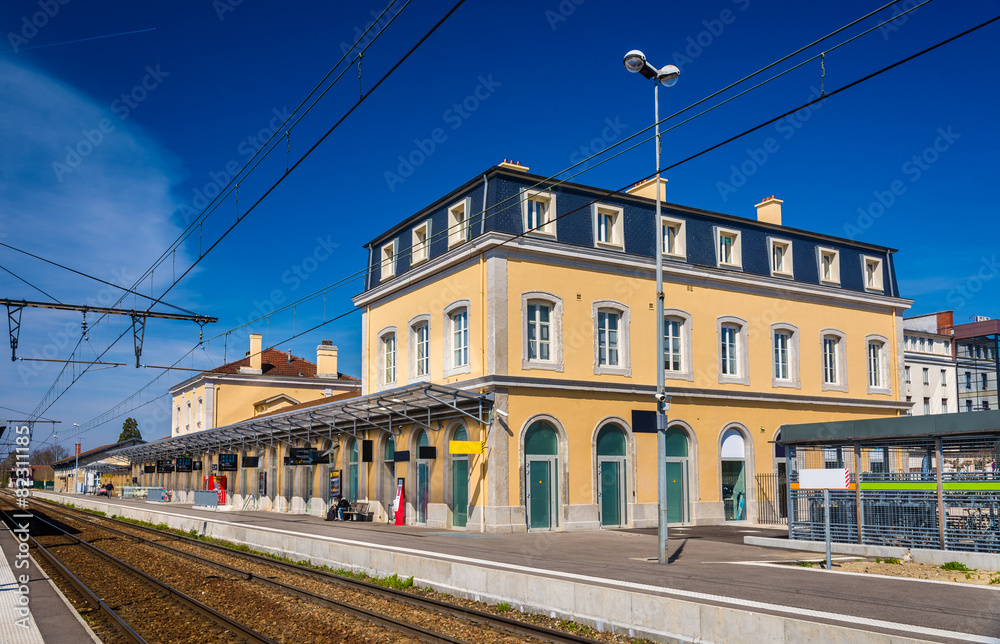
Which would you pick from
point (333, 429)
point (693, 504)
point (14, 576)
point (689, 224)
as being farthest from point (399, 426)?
point (14, 576)

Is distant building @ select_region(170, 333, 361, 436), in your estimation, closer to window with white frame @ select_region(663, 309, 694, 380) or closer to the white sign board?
window with white frame @ select_region(663, 309, 694, 380)

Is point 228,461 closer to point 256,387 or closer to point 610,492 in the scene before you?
point 256,387

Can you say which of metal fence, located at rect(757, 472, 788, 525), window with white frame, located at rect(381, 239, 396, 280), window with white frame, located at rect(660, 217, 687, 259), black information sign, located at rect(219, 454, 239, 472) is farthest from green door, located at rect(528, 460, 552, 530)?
black information sign, located at rect(219, 454, 239, 472)

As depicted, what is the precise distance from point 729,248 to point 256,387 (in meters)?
39.0

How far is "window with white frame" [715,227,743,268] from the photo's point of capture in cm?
3069

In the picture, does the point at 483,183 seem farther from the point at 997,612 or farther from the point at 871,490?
the point at 997,612

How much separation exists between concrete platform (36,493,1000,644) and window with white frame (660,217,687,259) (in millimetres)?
10765

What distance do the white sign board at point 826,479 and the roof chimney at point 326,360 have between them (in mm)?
49061

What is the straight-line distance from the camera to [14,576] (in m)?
16.2

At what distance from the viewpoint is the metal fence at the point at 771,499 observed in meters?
29.8

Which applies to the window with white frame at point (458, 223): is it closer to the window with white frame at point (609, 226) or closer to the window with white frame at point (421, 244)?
the window with white frame at point (421, 244)

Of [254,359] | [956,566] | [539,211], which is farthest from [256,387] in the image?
[956,566]

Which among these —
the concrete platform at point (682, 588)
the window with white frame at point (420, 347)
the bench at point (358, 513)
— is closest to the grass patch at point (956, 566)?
the concrete platform at point (682, 588)

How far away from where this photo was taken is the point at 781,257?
32.5m
